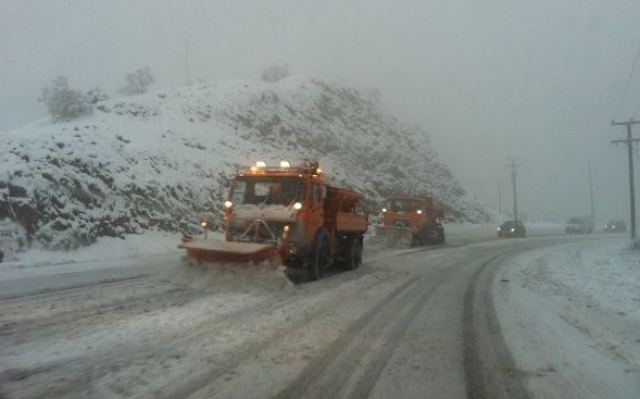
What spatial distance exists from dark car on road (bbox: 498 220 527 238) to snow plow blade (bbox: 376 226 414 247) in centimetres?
2242

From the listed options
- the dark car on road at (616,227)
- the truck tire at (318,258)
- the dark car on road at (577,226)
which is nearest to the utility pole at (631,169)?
the dark car on road at (577,226)

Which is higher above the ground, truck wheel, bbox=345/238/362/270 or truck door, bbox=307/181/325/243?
truck door, bbox=307/181/325/243

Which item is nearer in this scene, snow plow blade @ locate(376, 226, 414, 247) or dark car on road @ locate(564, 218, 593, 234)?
snow plow blade @ locate(376, 226, 414, 247)

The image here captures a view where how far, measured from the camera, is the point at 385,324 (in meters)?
9.32

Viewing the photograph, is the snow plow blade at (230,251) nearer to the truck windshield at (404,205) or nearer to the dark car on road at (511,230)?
the truck windshield at (404,205)

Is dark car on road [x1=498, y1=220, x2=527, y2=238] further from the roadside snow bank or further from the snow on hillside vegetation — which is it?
the roadside snow bank

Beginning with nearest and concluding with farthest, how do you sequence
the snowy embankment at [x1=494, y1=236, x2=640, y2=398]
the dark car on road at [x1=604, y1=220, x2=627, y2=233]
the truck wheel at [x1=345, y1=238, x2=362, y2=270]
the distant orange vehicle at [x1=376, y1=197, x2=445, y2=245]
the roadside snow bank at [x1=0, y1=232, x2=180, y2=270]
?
the snowy embankment at [x1=494, y1=236, x2=640, y2=398] → the truck wheel at [x1=345, y1=238, x2=362, y2=270] → the roadside snow bank at [x1=0, y1=232, x2=180, y2=270] → the distant orange vehicle at [x1=376, y1=197, x2=445, y2=245] → the dark car on road at [x1=604, y1=220, x2=627, y2=233]

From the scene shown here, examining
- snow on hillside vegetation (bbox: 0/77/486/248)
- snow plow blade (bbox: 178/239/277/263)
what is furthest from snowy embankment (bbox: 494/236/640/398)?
snow on hillside vegetation (bbox: 0/77/486/248)

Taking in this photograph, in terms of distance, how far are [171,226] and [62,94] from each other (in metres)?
16.3

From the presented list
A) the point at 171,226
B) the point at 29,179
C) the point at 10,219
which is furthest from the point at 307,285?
the point at 171,226

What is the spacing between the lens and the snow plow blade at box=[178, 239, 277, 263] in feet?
40.8

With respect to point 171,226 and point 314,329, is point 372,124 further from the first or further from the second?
point 314,329

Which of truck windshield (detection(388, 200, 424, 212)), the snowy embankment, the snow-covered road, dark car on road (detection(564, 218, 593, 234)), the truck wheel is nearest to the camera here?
the snow-covered road

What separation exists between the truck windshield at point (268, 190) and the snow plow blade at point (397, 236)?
1697 cm
